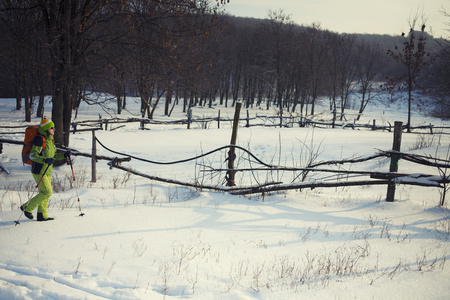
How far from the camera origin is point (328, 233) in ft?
14.3

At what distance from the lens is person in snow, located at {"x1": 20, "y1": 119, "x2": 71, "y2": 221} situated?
13.1ft

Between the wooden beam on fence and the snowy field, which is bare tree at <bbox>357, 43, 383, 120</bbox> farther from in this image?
the snowy field

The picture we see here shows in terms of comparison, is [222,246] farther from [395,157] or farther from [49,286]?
[395,157]

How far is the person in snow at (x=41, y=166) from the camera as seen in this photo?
4.00 metres

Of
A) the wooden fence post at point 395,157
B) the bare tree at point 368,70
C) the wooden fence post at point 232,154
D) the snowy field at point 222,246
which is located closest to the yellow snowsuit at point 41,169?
the snowy field at point 222,246

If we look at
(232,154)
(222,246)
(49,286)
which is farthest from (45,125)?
(232,154)

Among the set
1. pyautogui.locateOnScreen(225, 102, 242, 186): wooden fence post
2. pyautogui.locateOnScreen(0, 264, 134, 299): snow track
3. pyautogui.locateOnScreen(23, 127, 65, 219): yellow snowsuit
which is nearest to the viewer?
pyautogui.locateOnScreen(0, 264, 134, 299): snow track

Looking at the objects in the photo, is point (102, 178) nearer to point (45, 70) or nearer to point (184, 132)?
point (45, 70)

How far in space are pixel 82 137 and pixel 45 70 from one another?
6136mm

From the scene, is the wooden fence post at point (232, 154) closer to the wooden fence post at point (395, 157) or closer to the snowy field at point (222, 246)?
the snowy field at point (222, 246)

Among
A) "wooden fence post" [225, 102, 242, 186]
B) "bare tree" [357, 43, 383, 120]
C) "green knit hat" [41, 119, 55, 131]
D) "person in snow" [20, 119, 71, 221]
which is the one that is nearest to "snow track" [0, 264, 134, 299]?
"person in snow" [20, 119, 71, 221]

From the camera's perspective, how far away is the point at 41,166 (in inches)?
160

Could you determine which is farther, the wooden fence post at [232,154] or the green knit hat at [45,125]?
the wooden fence post at [232,154]

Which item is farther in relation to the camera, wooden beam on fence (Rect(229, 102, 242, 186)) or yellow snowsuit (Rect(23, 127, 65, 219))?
wooden beam on fence (Rect(229, 102, 242, 186))
